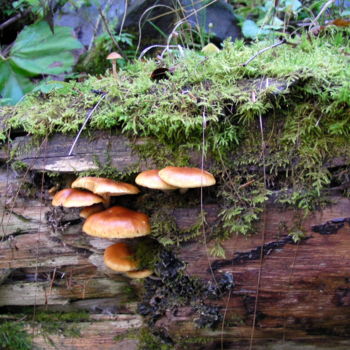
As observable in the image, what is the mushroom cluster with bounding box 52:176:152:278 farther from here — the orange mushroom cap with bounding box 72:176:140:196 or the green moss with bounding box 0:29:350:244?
the green moss with bounding box 0:29:350:244

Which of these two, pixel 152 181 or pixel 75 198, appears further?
pixel 75 198

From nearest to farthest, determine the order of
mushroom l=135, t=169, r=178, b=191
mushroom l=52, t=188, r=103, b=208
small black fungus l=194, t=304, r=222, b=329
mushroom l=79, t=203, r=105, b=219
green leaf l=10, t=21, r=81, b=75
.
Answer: mushroom l=135, t=169, r=178, b=191, mushroom l=52, t=188, r=103, b=208, small black fungus l=194, t=304, r=222, b=329, mushroom l=79, t=203, r=105, b=219, green leaf l=10, t=21, r=81, b=75

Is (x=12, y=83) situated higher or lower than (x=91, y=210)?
higher

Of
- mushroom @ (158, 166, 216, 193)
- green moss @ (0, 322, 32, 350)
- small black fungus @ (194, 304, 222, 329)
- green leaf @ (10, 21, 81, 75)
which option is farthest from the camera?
green leaf @ (10, 21, 81, 75)

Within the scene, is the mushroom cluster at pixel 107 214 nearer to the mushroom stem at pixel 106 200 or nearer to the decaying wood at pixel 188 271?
the mushroom stem at pixel 106 200

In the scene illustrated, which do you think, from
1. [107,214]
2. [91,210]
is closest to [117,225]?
[107,214]

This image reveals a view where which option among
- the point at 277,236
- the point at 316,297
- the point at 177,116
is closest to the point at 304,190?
the point at 277,236

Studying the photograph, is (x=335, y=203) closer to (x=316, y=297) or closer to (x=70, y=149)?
(x=316, y=297)

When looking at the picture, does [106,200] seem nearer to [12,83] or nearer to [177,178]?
[177,178]

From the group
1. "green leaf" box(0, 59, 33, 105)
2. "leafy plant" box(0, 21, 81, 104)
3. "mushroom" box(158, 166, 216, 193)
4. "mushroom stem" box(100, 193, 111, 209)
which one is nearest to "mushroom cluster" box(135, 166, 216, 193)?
"mushroom" box(158, 166, 216, 193)
